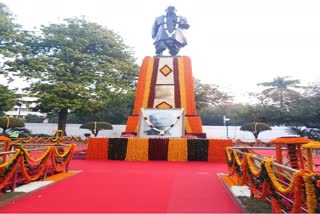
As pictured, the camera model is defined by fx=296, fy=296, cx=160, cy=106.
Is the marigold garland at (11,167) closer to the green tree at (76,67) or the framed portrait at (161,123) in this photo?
the framed portrait at (161,123)

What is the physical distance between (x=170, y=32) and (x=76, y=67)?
6693 mm

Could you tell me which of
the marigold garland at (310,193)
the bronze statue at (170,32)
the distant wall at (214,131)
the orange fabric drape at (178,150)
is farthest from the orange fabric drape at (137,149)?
the distant wall at (214,131)

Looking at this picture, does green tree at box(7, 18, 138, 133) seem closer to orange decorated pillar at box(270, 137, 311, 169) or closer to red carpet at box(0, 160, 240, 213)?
red carpet at box(0, 160, 240, 213)

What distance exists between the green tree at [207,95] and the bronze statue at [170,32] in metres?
8.24

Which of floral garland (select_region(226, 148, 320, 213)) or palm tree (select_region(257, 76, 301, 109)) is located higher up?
palm tree (select_region(257, 76, 301, 109))

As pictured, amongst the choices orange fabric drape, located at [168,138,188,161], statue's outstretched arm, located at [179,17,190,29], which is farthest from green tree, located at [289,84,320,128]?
orange fabric drape, located at [168,138,188,161]

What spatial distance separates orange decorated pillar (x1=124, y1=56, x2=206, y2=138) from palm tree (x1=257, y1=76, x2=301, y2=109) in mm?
12545

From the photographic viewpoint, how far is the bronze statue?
51.6 feet

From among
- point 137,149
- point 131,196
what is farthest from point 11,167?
point 137,149

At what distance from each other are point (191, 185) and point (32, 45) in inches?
664

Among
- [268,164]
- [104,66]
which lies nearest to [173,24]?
[104,66]

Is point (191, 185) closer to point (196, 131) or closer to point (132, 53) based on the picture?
point (196, 131)

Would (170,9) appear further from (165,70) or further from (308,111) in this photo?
(308,111)

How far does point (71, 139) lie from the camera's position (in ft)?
54.5
